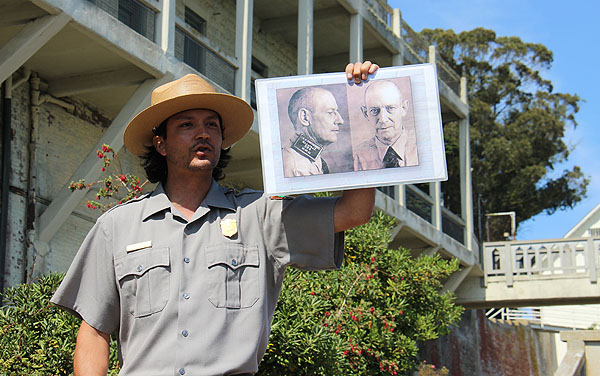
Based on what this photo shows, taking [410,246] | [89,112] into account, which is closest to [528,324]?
[410,246]

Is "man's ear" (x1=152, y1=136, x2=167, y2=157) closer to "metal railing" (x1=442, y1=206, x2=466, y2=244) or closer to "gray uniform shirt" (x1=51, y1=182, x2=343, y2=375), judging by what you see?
"gray uniform shirt" (x1=51, y1=182, x2=343, y2=375)

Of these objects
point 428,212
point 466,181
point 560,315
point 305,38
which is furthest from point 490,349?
point 305,38

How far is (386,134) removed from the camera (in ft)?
10.4

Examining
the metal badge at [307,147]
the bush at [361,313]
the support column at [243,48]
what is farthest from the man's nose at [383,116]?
the support column at [243,48]

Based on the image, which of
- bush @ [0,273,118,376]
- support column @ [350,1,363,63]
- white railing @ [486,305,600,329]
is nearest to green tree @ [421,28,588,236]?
white railing @ [486,305,600,329]

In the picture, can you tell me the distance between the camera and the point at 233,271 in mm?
3088

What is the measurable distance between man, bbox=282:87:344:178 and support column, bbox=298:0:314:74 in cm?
1223

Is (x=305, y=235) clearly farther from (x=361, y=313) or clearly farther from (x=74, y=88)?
(x=74, y=88)

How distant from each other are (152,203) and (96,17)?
746cm

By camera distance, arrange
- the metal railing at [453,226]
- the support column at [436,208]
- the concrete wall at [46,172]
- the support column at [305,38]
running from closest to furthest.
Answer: the concrete wall at [46,172], the support column at [305,38], the support column at [436,208], the metal railing at [453,226]

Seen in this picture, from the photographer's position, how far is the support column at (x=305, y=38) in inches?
609

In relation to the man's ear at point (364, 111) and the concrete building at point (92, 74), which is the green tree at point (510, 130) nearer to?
the concrete building at point (92, 74)

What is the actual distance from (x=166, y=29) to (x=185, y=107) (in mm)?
8528

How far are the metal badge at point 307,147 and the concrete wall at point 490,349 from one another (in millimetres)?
19702
